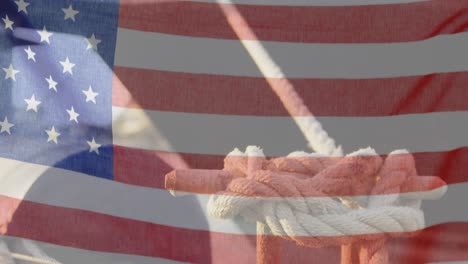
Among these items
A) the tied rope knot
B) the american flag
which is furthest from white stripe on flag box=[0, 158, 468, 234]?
the tied rope knot

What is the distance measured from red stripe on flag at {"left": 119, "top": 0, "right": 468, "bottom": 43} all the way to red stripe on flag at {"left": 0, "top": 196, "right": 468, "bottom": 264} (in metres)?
0.36

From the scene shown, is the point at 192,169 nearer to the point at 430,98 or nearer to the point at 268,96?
the point at 268,96

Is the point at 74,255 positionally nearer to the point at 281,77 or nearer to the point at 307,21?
the point at 281,77

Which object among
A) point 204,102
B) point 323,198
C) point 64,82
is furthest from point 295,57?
point 64,82

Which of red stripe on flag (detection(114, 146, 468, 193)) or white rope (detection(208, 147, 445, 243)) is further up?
red stripe on flag (detection(114, 146, 468, 193))

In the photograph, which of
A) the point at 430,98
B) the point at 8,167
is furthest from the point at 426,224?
the point at 8,167

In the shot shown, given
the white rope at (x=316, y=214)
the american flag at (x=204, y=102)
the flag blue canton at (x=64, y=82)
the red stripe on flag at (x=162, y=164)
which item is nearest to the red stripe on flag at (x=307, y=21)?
the american flag at (x=204, y=102)

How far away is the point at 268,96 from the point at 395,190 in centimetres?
30

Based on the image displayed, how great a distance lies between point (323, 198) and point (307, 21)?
35cm

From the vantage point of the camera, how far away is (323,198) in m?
1.69

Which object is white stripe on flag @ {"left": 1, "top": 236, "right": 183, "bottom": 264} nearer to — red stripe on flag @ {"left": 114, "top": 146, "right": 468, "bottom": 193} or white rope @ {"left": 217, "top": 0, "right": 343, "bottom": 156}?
red stripe on flag @ {"left": 114, "top": 146, "right": 468, "bottom": 193}

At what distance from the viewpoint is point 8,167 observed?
1.92 m

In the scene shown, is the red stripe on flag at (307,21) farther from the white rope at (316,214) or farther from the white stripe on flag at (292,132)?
the white rope at (316,214)

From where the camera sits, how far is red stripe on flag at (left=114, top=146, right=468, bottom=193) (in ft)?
6.07
